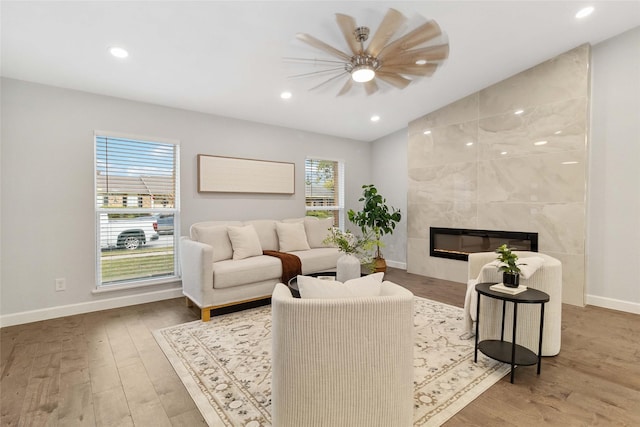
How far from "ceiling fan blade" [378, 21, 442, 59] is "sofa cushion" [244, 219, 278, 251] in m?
2.72

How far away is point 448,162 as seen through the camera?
468 centimetres

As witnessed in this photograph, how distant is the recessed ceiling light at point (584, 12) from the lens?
2.79 m

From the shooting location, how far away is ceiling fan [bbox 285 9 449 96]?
6.96 ft

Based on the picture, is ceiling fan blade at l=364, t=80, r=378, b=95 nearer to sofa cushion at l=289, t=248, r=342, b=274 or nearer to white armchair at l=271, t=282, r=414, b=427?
sofa cushion at l=289, t=248, r=342, b=274

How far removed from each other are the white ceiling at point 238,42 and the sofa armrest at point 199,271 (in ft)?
5.86

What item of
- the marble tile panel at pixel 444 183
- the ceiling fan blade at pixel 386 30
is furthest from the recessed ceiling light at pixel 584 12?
the ceiling fan blade at pixel 386 30

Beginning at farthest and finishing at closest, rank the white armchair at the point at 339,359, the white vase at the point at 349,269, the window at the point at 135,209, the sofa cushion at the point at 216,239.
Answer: the sofa cushion at the point at 216,239 < the window at the point at 135,209 < the white vase at the point at 349,269 < the white armchair at the point at 339,359

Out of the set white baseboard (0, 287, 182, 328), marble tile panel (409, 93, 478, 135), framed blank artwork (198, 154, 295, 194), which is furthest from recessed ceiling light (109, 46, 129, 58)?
marble tile panel (409, 93, 478, 135)

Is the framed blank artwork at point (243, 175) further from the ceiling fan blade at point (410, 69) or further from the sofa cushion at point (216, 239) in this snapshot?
the ceiling fan blade at point (410, 69)

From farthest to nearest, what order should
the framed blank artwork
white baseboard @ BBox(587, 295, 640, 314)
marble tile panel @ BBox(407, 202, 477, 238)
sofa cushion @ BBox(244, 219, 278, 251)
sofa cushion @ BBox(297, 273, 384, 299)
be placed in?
marble tile panel @ BBox(407, 202, 477, 238) < sofa cushion @ BBox(244, 219, 278, 251) < the framed blank artwork < white baseboard @ BBox(587, 295, 640, 314) < sofa cushion @ BBox(297, 273, 384, 299)

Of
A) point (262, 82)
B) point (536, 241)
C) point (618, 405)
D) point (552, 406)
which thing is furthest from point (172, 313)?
point (536, 241)

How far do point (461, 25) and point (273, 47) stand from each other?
1.72 m

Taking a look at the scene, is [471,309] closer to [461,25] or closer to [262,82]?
[461,25]

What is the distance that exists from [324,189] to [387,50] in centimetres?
341
